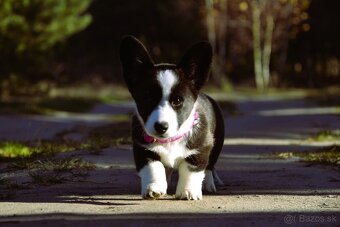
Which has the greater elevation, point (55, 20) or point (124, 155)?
point (124, 155)

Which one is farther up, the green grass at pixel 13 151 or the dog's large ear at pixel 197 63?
the dog's large ear at pixel 197 63

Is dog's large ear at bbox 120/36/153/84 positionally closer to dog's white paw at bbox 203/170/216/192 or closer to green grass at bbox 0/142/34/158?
dog's white paw at bbox 203/170/216/192

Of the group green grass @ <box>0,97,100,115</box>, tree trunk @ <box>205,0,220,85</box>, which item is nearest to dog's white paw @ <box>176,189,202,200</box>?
green grass @ <box>0,97,100,115</box>

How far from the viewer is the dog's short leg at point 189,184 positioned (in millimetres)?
5328

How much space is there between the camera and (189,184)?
210 inches

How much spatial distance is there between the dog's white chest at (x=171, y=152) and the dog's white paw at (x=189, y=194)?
0.22m

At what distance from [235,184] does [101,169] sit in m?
1.37

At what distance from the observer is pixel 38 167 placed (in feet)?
22.3

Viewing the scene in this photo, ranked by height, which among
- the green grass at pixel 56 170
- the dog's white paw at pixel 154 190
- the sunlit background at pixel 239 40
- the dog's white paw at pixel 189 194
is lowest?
the sunlit background at pixel 239 40


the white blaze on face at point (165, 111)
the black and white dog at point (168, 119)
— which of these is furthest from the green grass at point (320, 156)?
the white blaze on face at point (165, 111)

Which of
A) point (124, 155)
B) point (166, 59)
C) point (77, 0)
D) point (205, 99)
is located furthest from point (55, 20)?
point (205, 99)

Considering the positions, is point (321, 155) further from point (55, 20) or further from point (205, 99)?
point (55, 20)

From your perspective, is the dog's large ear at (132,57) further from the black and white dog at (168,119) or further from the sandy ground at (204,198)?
the sandy ground at (204,198)

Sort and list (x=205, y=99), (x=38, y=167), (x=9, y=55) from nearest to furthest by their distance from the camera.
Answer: (x=205, y=99) → (x=38, y=167) → (x=9, y=55)
